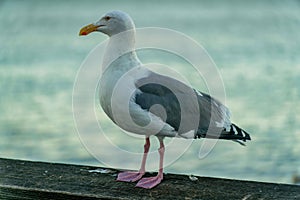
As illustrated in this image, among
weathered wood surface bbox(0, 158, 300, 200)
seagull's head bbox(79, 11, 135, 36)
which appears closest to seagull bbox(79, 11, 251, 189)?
seagull's head bbox(79, 11, 135, 36)

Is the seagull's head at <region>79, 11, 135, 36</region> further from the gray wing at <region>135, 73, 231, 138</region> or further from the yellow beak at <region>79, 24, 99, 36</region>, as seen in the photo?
the gray wing at <region>135, 73, 231, 138</region>

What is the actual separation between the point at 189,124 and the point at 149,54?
624 cm

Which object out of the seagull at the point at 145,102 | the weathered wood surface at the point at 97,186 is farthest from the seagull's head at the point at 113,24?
the weathered wood surface at the point at 97,186

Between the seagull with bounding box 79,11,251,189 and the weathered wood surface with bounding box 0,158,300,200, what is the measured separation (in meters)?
0.10

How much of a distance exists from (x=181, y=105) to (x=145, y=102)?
0.52 ft

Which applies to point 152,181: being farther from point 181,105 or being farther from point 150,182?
point 181,105

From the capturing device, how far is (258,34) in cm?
1466

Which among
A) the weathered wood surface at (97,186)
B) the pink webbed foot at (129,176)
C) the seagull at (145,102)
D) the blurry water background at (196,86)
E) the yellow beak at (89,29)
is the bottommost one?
the weathered wood surface at (97,186)

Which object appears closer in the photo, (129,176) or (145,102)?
(129,176)

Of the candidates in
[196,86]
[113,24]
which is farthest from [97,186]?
[196,86]

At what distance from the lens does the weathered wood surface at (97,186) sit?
1.86 m

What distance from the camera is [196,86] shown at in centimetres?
527

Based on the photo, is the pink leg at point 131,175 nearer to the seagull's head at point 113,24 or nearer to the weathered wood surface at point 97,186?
the weathered wood surface at point 97,186

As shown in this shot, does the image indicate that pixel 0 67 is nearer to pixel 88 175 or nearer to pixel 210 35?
pixel 210 35
